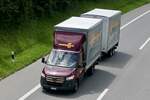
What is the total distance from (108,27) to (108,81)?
517 cm

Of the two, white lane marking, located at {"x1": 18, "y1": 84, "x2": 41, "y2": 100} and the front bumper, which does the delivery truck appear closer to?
the front bumper

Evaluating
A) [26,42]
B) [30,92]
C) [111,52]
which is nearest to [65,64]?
[30,92]

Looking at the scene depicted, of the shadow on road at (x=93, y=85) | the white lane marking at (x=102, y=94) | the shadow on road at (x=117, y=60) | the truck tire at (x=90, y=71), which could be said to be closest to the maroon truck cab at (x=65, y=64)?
the shadow on road at (x=93, y=85)

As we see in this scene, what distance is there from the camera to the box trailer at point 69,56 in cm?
2636

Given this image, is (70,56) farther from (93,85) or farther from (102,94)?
(102,94)

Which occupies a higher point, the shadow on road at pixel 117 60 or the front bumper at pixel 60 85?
the front bumper at pixel 60 85

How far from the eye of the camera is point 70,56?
27.5 metres

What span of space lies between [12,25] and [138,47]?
1027 centimetres

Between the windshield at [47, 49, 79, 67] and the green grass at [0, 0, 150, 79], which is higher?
the windshield at [47, 49, 79, 67]

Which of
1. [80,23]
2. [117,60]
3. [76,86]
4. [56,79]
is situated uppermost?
[80,23]

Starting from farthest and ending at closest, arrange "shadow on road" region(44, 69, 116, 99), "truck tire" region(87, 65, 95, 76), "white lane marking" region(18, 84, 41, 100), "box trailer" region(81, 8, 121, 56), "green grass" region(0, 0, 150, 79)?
"box trailer" region(81, 8, 121, 56) < "green grass" region(0, 0, 150, 79) < "truck tire" region(87, 65, 95, 76) < "shadow on road" region(44, 69, 116, 99) < "white lane marking" region(18, 84, 41, 100)

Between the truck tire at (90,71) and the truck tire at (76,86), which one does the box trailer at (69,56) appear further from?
the truck tire at (90,71)

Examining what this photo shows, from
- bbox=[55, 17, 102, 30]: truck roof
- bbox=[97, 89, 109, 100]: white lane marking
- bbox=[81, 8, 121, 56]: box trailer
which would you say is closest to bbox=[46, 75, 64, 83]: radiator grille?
bbox=[97, 89, 109, 100]: white lane marking

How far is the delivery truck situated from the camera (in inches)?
1038
